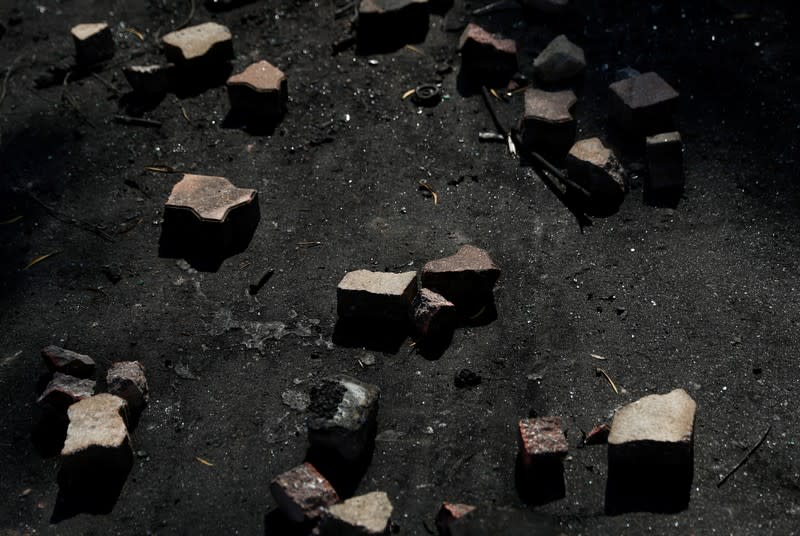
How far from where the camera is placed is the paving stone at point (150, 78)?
5.58 meters

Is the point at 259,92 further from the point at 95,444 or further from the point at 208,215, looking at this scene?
the point at 95,444

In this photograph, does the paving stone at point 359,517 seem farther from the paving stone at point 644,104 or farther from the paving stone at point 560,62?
the paving stone at point 560,62

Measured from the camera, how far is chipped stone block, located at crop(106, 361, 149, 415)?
395 cm

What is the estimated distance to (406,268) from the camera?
14.9 feet

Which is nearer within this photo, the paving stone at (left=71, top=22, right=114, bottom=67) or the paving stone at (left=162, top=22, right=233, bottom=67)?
the paving stone at (left=162, top=22, right=233, bottom=67)

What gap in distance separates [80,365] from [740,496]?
3032 mm

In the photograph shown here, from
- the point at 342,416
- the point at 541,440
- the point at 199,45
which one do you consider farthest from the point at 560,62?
the point at 342,416

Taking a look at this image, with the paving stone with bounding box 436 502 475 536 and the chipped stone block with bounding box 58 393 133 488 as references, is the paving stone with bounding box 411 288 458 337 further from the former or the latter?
the chipped stone block with bounding box 58 393 133 488

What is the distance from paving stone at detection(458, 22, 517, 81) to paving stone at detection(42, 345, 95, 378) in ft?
9.97

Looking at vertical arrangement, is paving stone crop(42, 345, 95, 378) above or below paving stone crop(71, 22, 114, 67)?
below

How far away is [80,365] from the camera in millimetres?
4113

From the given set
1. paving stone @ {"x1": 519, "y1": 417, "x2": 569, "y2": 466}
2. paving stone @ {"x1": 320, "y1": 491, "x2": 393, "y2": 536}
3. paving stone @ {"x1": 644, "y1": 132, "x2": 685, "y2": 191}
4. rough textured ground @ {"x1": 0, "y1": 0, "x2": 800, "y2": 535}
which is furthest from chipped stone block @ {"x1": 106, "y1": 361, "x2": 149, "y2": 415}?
paving stone @ {"x1": 644, "y1": 132, "x2": 685, "y2": 191}

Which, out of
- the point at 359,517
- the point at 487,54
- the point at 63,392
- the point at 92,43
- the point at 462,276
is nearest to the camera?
the point at 359,517

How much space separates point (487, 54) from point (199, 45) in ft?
6.26
